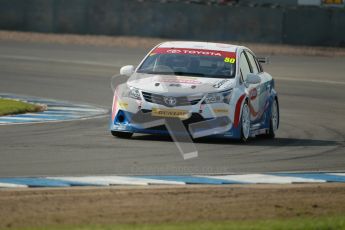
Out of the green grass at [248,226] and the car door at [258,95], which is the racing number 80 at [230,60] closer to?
the car door at [258,95]

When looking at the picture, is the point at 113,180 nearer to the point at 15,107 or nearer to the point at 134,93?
the point at 134,93

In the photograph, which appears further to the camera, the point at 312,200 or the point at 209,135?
the point at 209,135

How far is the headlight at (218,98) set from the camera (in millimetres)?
16109

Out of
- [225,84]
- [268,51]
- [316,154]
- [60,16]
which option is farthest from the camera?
[60,16]

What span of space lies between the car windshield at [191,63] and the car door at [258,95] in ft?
1.72

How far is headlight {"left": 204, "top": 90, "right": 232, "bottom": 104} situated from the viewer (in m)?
16.1

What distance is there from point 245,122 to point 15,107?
17.3 ft

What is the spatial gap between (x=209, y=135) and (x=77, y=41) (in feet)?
81.8

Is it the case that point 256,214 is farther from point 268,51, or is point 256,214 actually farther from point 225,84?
point 268,51

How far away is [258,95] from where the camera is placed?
17.4 m

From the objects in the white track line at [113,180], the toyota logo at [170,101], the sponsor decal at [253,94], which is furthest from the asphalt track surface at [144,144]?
the sponsor decal at [253,94]

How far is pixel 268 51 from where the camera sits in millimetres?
38750

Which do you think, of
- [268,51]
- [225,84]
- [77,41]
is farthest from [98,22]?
[225,84]

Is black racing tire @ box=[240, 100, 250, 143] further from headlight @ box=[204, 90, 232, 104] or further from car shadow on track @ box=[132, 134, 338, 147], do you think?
headlight @ box=[204, 90, 232, 104]
